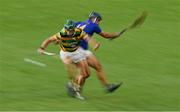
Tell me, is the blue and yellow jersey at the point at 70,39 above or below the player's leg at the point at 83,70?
above

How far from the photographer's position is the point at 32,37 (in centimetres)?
2525

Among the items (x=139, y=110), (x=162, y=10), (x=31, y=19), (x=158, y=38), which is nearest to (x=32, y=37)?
(x=31, y=19)

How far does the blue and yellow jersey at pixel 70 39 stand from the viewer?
54.7 ft

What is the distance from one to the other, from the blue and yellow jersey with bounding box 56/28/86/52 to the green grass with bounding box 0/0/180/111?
1.28 metres

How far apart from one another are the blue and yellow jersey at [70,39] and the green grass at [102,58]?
128cm

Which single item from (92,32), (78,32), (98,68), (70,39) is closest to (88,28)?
(92,32)

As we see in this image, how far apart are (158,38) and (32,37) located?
15.1ft

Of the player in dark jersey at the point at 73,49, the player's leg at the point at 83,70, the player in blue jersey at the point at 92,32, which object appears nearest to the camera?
the player in dark jersey at the point at 73,49

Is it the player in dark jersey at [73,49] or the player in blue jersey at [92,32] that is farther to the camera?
the player in blue jersey at [92,32]

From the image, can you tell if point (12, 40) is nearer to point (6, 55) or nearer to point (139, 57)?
point (6, 55)

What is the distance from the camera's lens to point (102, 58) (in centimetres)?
2270

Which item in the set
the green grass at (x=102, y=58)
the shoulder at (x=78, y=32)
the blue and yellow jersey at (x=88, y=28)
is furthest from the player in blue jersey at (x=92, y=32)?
the green grass at (x=102, y=58)

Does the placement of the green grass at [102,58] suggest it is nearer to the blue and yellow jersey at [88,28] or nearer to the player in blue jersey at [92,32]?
the player in blue jersey at [92,32]

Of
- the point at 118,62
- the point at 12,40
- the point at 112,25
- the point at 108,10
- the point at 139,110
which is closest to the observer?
the point at 139,110
